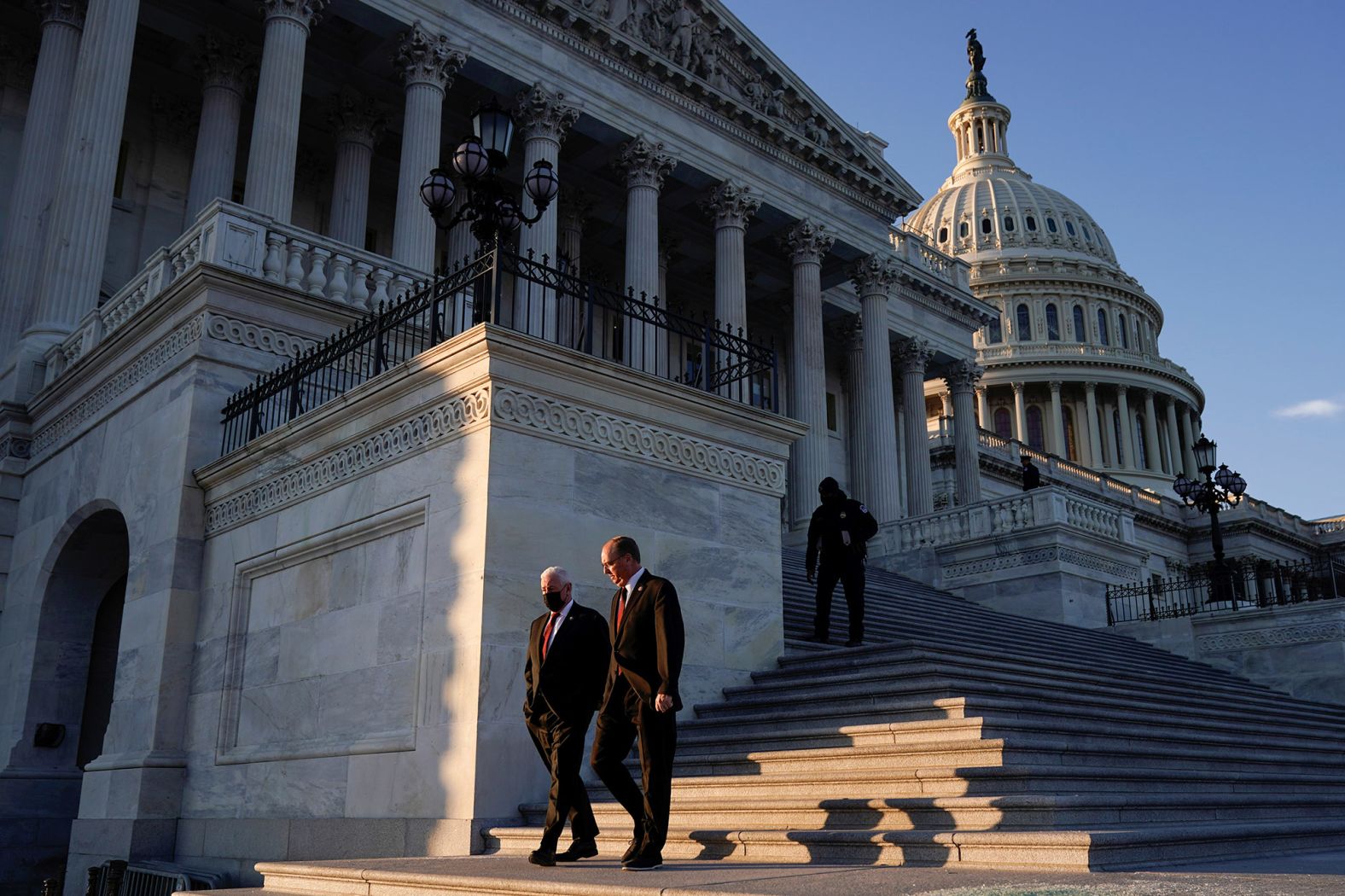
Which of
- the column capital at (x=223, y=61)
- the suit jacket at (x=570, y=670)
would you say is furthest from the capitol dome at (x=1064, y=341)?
the suit jacket at (x=570, y=670)

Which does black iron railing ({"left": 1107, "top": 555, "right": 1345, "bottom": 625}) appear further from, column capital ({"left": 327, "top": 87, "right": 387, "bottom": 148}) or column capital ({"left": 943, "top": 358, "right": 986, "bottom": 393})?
column capital ({"left": 327, "top": 87, "right": 387, "bottom": 148})

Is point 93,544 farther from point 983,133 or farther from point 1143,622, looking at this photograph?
point 983,133

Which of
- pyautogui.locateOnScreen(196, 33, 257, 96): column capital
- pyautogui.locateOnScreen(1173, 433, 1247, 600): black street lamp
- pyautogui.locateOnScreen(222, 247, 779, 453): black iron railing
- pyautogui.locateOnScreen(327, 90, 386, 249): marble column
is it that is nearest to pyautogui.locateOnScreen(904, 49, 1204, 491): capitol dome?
pyautogui.locateOnScreen(1173, 433, 1247, 600): black street lamp

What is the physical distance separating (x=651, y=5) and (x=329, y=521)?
86.4 feet

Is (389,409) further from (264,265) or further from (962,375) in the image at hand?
(962,375)

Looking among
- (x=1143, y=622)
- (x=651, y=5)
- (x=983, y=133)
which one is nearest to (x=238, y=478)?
(x=1143, y=622)

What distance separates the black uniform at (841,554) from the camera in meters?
14.3

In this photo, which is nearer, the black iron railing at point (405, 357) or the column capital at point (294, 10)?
the black iron railing at point (405, 357)

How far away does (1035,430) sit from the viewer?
102938mm

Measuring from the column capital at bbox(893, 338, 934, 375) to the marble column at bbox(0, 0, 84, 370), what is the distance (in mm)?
28461

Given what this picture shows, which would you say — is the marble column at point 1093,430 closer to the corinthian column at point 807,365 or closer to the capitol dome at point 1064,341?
the capitol dome at point 1064,341

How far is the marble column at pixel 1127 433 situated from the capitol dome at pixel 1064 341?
0.37ft

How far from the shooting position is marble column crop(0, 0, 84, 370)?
74.3ft

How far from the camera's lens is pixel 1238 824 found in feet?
26.6
